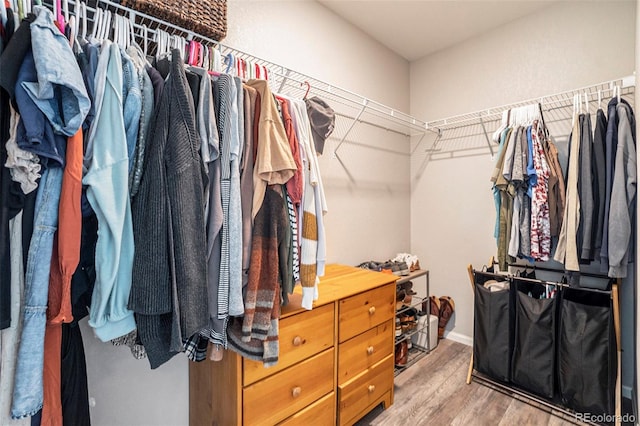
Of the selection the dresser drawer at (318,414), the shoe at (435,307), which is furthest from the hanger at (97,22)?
the shoe at (435,307)

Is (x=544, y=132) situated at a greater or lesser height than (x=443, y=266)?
greater

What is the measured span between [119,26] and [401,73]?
8.29 ft

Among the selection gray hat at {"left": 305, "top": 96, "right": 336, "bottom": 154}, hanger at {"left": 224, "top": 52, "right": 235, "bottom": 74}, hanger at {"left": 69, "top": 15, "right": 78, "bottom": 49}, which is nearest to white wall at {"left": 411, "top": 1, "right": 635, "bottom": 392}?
gray hat at {"left": 305, "top": 96, "right": 336, "bottom": 154}

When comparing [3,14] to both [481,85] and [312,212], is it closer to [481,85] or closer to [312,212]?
[312,212]

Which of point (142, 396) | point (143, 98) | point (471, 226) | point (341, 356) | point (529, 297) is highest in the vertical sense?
point (143, 98)

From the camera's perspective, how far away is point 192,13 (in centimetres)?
115

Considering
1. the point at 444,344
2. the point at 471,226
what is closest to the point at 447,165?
the point at 471,226

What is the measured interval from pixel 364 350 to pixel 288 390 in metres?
0.52

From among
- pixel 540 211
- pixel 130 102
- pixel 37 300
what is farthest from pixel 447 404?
pixel 130 102

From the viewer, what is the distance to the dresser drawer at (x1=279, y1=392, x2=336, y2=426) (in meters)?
1.35

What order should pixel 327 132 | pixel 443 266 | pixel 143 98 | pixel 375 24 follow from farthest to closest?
pixel 443 266, pixel 375 24, pixel 327 132, pixel 143 98

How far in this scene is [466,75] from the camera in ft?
8.62

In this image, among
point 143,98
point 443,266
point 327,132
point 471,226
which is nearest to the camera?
point 143,98

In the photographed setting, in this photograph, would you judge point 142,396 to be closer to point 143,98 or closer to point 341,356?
point 341,356
